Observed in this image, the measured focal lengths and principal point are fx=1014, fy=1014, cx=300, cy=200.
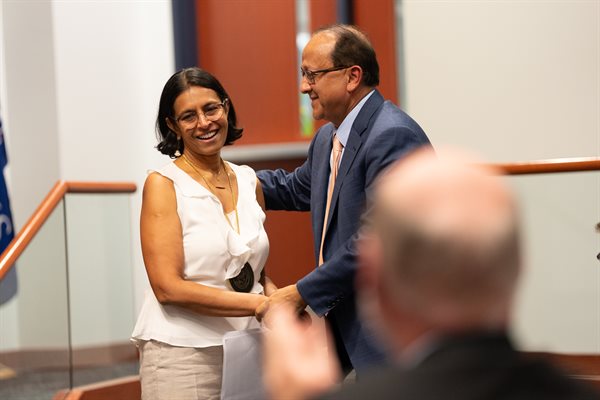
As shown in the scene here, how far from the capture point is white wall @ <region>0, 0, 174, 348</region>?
6527 millimetres

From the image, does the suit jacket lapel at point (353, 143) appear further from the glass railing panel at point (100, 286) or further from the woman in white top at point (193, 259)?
the glass railing panel at point (100, 286)

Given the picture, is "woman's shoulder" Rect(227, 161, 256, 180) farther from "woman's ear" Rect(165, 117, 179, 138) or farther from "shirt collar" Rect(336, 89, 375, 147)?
"shirt collar" Rect(336, 89, 375, 147)

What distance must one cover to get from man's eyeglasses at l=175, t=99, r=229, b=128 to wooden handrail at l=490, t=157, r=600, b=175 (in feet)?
4.29

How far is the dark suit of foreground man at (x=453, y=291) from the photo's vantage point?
1030 millimetres

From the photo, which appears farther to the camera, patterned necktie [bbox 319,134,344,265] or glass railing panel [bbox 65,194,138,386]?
glass railing panel [bbox 65,194,138,386]

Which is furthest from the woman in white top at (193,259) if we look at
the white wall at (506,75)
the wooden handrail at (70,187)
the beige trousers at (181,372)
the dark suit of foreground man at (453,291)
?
the white wall at (506,75)

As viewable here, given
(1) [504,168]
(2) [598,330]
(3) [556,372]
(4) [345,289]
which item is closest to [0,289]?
(4) [345,289]

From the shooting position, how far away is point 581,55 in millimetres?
5094

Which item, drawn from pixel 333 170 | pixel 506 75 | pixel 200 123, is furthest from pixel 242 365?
pixel 506 75

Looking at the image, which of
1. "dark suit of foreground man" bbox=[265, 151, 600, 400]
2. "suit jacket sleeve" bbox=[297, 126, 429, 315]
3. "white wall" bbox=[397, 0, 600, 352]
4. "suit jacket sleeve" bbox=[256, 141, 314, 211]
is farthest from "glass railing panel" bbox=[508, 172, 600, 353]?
"dark suit of foreground man" bbox=[265, 151, 600, 400]

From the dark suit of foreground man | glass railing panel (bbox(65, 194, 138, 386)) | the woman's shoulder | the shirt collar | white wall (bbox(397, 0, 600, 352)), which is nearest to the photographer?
the dark suit of foreground man

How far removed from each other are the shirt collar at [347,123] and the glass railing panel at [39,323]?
5.55 feet

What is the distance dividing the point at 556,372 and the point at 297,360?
0.94 ft

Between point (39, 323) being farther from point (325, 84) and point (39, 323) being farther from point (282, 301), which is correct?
point (325, 84)
